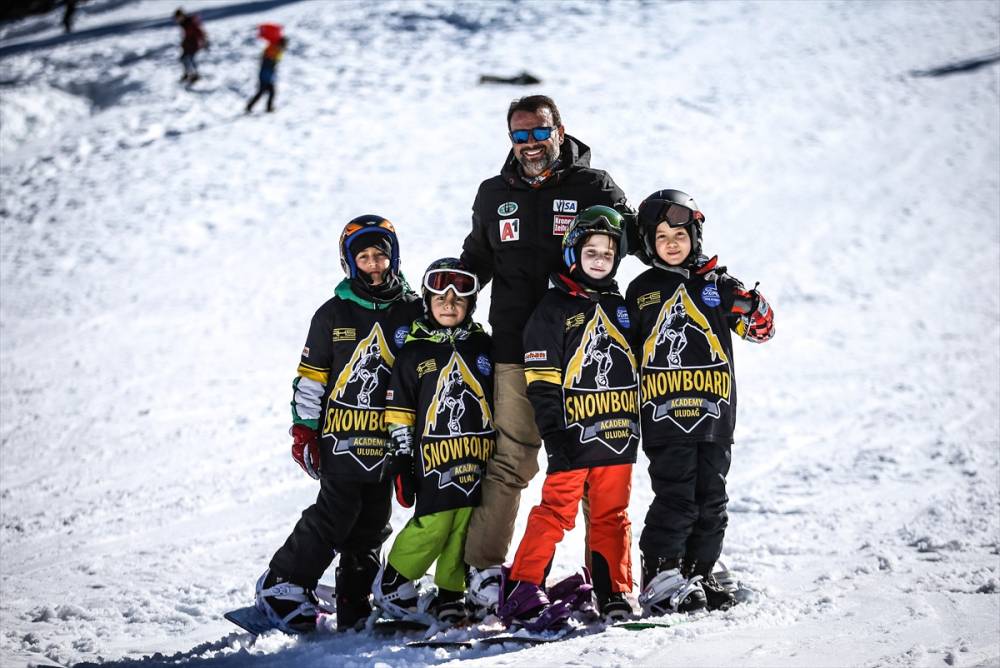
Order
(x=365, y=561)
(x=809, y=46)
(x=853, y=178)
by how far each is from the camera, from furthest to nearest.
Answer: (x=809, y=46)
(x=853, y=178)
(x=365, y=561)

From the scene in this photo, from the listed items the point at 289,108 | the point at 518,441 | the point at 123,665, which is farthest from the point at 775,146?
the point at 123,665

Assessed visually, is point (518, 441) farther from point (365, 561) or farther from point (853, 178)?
point (853, 178)

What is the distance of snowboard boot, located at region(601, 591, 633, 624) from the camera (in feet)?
14.6

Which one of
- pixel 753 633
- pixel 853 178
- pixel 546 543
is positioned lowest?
pixel 753 633

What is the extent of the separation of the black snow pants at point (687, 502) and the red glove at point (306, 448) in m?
1.70

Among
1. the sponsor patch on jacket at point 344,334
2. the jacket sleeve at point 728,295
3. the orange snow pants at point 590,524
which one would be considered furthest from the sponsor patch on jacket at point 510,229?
the orange snow pants at point 590,524

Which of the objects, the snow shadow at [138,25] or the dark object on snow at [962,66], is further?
the snow shadow at [138,25]

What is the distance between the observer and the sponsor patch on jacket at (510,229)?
479 cm

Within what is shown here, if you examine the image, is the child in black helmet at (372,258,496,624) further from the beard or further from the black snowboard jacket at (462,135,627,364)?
the beard

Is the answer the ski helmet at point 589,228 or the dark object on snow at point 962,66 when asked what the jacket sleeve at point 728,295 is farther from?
the dark object on snow at point 962,66

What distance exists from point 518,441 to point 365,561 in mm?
1104

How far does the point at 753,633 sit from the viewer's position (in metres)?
4.17

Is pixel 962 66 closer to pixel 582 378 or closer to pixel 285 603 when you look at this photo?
pixel 582 378

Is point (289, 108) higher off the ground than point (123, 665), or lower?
higher
